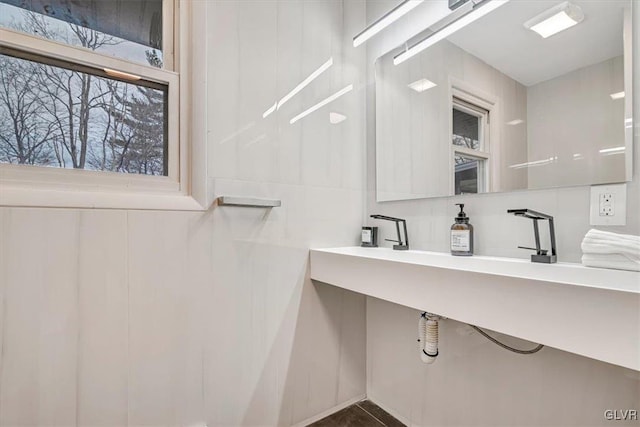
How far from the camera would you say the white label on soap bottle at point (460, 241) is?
1177 mm

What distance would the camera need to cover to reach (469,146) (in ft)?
4.17

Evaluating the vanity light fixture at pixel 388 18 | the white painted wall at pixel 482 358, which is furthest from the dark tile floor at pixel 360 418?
the vanity light fixture at pixel 388 18

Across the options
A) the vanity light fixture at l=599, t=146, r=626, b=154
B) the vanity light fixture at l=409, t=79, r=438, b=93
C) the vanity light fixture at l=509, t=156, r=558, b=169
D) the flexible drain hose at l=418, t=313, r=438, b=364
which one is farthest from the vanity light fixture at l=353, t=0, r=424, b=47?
the flexible drain hose at l=418, t=313, r=438, b=364

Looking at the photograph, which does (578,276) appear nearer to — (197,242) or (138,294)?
(197,242)

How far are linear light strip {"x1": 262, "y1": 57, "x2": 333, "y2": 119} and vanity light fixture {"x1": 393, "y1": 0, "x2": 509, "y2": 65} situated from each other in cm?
36

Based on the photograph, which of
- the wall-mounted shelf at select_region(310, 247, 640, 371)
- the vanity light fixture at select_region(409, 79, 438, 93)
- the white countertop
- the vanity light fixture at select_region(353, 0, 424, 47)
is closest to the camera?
the wall-mounted shelf at select_region(310, 247, 640, 371)

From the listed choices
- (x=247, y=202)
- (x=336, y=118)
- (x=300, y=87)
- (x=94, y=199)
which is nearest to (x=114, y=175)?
(x=94, y=199)

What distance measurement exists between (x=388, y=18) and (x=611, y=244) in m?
1.23

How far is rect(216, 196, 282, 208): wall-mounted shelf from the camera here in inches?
A: 46.8

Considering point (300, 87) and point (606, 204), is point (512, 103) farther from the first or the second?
point (300, 87)

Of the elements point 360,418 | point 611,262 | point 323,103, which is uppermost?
point 323,103

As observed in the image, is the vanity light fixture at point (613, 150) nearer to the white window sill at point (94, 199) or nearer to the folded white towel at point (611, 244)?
the folded white towel at point (611, 244)

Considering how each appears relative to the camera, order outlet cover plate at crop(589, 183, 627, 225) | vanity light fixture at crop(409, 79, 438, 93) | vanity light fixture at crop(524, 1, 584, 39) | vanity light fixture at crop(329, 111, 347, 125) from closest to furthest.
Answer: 1. outlet cover plate at crop(589, 183, 627, 225)
2. vanity light fixture at crop(524, 1, 584, 39)
3. vanity light fixture at crop(409, 79, 438, 93)
4. vanity light fixture at crop(329, 111, 347, 125)

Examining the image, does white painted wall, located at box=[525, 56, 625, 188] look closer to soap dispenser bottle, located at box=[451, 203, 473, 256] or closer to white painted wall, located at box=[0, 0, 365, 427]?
soap dispenser bottle, located at box=[451, 203, 473, 256]
